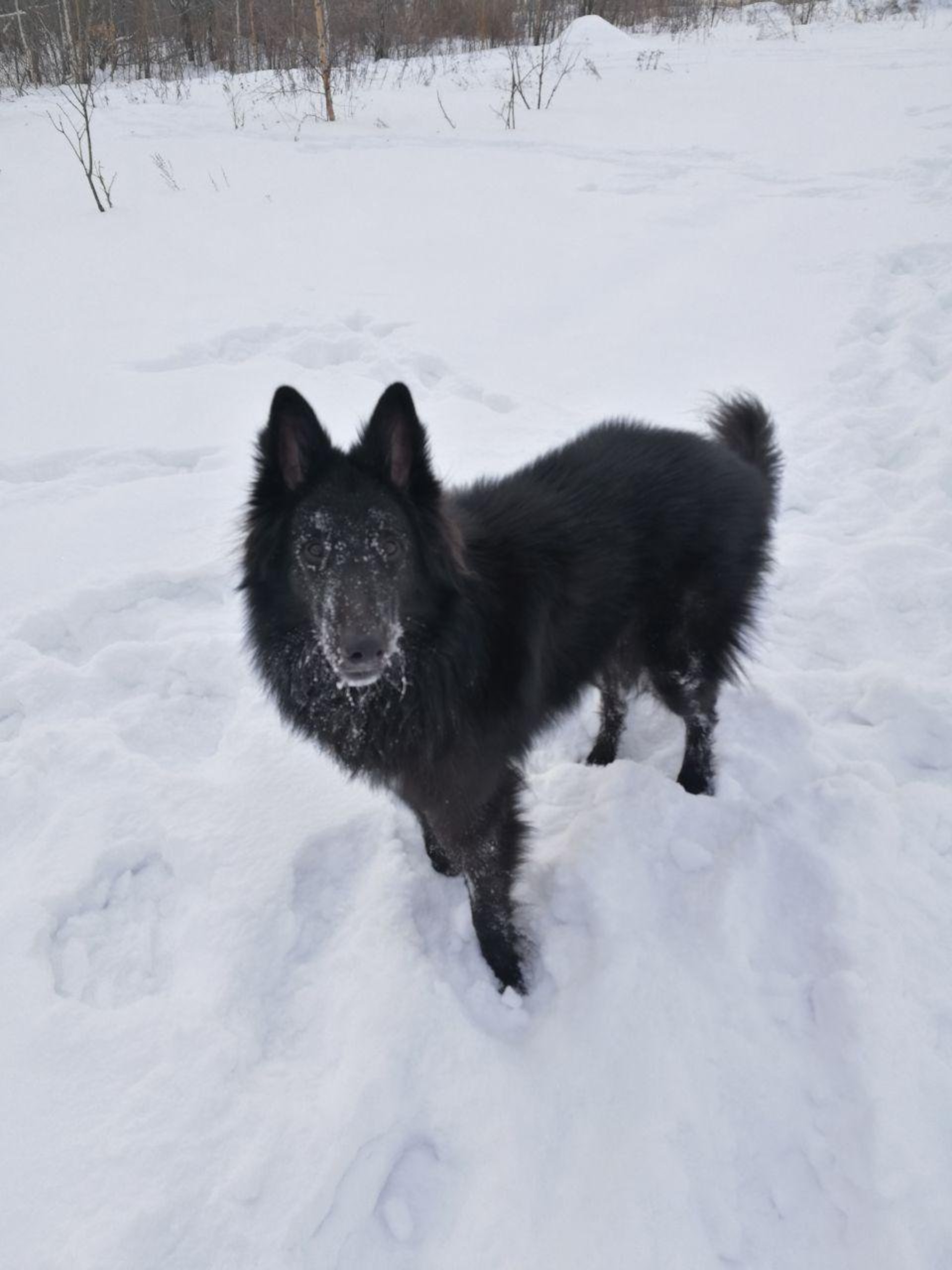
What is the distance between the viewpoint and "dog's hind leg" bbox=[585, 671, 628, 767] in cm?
307

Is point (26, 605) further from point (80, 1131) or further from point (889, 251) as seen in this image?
point (889, 251)

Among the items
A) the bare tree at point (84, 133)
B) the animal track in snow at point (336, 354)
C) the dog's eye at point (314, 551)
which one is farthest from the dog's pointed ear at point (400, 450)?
the bare tree at point (84, 133)

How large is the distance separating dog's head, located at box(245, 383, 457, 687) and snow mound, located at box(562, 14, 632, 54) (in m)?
18.2

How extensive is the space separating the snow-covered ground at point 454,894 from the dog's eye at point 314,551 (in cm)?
113

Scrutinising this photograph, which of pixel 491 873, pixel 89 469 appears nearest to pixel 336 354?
pixel 89 469

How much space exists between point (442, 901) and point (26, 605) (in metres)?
2.48

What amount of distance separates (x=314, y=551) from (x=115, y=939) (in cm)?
142

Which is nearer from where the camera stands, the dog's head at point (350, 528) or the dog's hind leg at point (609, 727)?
the dog's head at point (350, 528)

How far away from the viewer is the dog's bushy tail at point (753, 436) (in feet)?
10.2

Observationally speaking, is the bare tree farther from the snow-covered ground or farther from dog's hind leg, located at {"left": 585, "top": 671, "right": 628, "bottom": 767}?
dog's hind leg, located at {"left": 585, "top": 671, "right": 628, "bottom": 767}

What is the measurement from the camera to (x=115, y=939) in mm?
2326

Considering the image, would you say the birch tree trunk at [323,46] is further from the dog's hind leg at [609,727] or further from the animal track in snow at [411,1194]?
the animal track in snow at [411,1194]

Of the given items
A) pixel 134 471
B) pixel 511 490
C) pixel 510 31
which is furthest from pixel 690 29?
pixel 511 490

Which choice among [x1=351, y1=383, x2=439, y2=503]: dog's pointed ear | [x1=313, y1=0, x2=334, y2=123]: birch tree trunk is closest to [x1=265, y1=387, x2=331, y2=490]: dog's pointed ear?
[x1=351, y1=383, x2=439, y2=503]: dog's pointed ear
